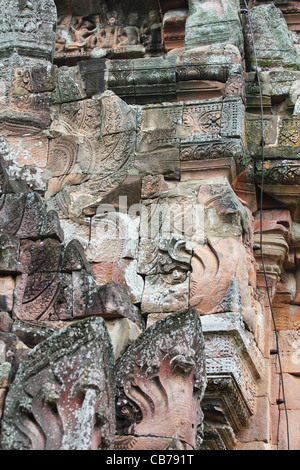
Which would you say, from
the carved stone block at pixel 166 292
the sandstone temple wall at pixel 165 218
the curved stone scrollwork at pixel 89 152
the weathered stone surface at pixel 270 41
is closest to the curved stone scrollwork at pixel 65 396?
the sandstone temple wall at pixel 165 218

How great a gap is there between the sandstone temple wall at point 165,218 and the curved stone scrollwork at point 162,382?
11 millimetres

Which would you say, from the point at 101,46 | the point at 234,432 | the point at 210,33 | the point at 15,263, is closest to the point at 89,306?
the point at 15,263

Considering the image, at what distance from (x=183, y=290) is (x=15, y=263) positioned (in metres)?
1.50

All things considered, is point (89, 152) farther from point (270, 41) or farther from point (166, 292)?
point (270, 41)

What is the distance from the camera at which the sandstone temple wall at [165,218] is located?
295 inches

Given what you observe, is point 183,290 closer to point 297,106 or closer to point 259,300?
point 259,300

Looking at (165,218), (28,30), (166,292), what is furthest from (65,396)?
(28,30)

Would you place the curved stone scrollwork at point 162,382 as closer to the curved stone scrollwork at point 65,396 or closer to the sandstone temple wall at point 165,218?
the sandstone temple wall at point 165,218

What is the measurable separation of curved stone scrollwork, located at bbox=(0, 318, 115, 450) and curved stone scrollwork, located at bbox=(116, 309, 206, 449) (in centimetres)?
52

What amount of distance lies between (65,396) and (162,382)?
981 millimetres

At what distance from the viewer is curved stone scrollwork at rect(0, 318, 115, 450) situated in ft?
21.1

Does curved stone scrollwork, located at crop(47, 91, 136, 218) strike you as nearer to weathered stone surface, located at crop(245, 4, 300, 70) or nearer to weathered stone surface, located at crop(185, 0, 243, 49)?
weathered stone surface, located at crop(185, 0, 243, 49)

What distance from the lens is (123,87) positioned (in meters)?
10.6
